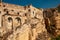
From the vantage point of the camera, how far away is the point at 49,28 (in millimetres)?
57500

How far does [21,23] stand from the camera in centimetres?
5725

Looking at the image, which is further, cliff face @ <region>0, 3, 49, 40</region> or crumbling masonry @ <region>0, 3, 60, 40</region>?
crumbling masonry @ <region>0, 3, 60, 40</region>

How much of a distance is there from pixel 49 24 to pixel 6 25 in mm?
11270

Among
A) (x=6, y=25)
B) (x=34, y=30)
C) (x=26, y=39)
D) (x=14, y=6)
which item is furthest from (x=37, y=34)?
(x=14, y=6)

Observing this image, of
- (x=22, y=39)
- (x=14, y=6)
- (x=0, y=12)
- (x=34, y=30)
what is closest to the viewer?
(x=22, y=39)

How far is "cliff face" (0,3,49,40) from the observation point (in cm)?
4547

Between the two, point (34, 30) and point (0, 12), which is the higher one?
point (0, 12)

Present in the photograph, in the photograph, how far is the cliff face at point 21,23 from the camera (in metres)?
45.5

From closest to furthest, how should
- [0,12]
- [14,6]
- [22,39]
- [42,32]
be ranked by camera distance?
[22,39] → [42,32] → [0,12] → [14,6]

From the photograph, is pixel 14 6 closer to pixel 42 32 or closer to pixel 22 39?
pixel 42 32

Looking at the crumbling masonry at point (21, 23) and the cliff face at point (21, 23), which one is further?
the crumbling masonry at point (21, 23)

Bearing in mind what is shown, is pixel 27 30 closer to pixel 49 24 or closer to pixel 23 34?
pixel 23 34

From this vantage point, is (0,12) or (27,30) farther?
(0,12)

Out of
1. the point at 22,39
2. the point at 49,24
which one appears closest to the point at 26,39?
the point at 22,39
